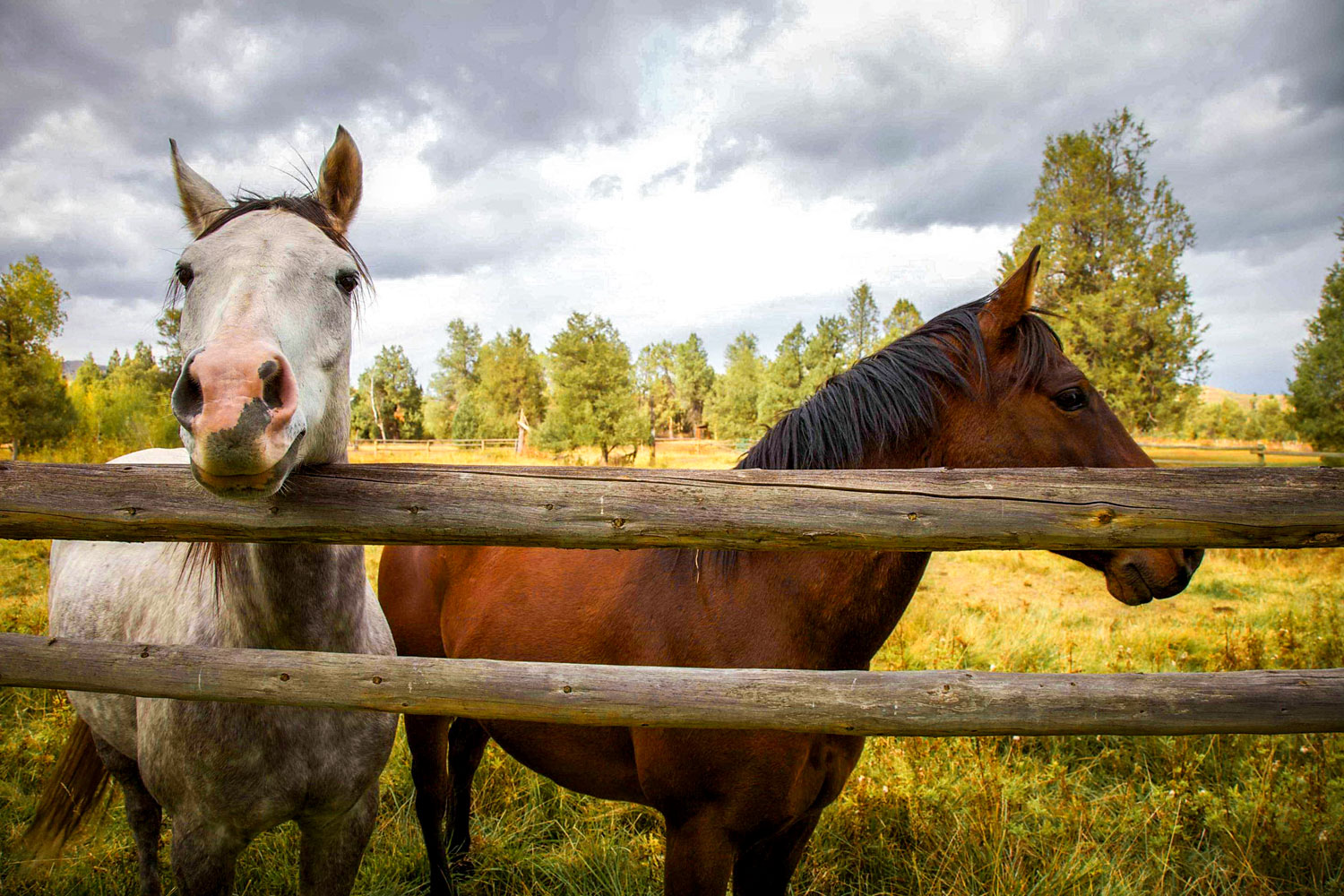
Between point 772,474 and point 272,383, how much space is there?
3.65 feet

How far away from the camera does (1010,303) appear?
6.93 feet

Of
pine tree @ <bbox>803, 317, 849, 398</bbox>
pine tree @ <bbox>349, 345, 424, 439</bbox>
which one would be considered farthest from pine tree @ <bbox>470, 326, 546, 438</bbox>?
pine tree @ <bbox>803, 317, 849, 398</bbox>

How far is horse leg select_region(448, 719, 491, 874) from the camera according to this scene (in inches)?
132

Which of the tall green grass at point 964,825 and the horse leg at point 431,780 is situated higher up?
the horse leg at point 431,780

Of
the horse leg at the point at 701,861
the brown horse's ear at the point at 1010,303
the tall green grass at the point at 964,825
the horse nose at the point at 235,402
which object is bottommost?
the tall green grass at the point at 964,825

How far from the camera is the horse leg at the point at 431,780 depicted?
3066mm

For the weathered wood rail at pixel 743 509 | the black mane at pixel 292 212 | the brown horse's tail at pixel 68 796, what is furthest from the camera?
the brown horse's tail at pixel 68 796

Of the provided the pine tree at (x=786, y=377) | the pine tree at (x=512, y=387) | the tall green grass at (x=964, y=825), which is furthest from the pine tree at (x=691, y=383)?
the tall green grass at (x=964, y=825)

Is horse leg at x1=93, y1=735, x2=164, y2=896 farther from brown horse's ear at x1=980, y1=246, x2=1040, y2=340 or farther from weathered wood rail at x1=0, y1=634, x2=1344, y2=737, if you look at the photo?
brown horse's ear at x1=980, y1=246, x2=1040, y2=340

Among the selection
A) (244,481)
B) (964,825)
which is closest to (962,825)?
(964,825)

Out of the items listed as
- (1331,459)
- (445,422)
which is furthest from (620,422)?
(445,422)

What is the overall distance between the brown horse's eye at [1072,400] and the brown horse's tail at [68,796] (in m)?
4.50

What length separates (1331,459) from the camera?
13828 millimetres

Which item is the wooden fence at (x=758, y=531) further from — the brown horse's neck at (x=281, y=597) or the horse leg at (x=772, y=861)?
the horse leg at (x=772, y=861)
